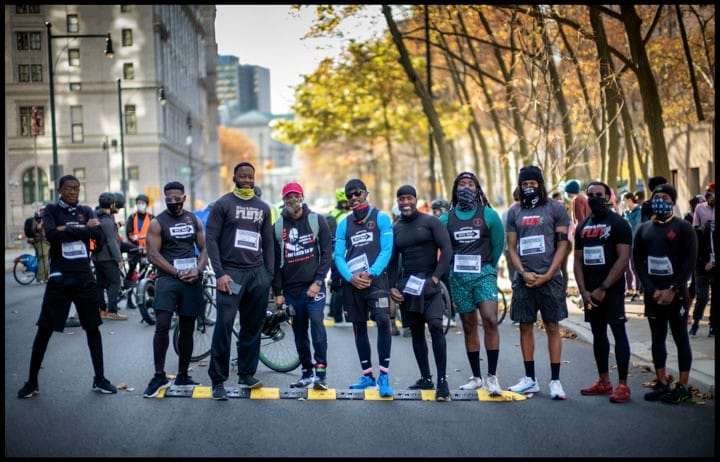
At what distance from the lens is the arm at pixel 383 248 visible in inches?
354

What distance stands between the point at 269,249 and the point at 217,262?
58cm

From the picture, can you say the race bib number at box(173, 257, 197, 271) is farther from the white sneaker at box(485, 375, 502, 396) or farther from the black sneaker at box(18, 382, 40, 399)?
the white sneaker at box(485, 375, 502, 396)

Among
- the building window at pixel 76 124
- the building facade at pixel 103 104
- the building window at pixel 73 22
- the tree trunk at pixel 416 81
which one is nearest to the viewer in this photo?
the tree trunk at pixel 416 81

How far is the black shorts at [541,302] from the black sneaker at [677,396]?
3.73ft

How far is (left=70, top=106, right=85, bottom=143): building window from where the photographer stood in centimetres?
6072

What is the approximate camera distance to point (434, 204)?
15.4 meters

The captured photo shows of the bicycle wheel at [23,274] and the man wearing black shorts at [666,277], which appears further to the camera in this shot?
the bicycle wheel at [23,274]

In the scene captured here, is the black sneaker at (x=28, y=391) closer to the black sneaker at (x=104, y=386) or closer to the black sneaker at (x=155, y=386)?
the black sneaker at (x=104, y=386)

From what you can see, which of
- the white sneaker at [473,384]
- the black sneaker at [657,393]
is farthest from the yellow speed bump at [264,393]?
the black sneaker at [657,393]

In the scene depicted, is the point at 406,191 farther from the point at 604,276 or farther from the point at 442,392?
the point at 604,276

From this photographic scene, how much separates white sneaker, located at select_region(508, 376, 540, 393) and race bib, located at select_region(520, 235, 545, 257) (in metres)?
1.19

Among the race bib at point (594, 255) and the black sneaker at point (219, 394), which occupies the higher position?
the race bib at point (594, 255)

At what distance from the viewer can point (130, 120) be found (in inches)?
2793

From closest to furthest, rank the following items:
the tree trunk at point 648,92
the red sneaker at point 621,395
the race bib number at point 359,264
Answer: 1. the red sneaker at point 621,395
2. the race bib number at point 359,264
3. the tree trunk at point 648,92
